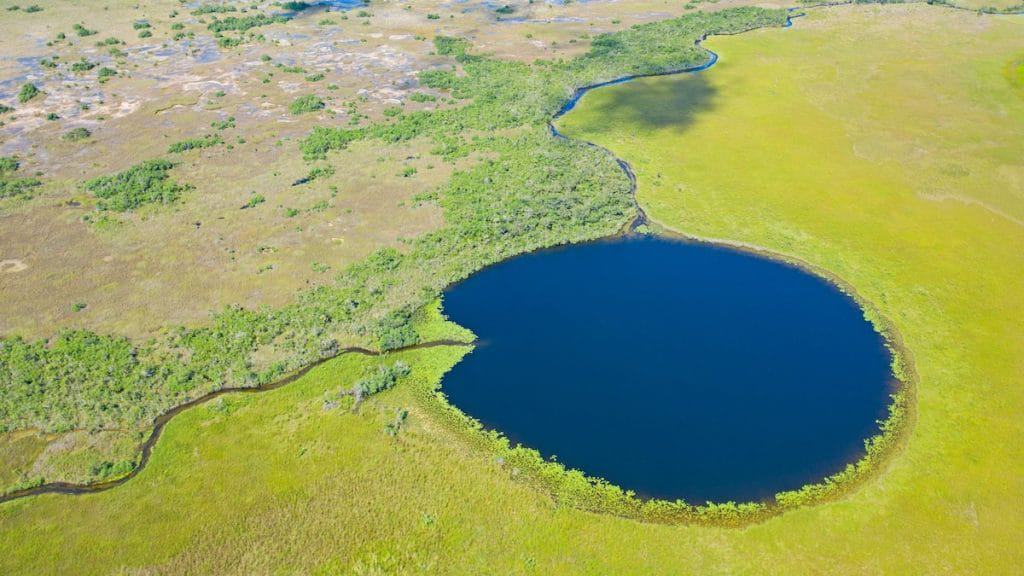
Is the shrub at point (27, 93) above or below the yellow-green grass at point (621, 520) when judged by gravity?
above

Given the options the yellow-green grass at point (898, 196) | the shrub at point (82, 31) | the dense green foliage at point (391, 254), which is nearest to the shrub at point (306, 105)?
the dense green foliage at point (391, 254)

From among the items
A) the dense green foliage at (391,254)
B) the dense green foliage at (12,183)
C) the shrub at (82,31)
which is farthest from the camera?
the shrub at (82,31)

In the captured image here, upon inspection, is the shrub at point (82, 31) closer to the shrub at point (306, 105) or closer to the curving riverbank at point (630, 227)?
the shrub at point (306, 105)

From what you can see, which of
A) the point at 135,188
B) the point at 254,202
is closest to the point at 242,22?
the point at 135,188

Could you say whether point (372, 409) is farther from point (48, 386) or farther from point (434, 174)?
point (434, 174)

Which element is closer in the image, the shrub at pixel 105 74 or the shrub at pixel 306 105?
the shrub at pixel 306 105
